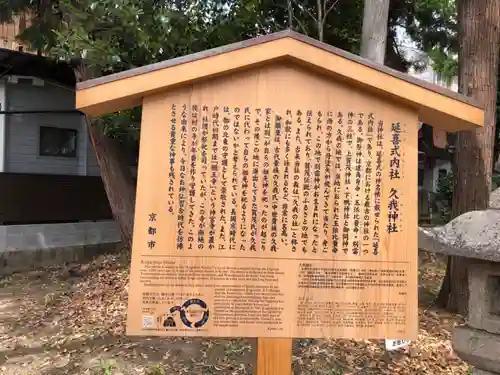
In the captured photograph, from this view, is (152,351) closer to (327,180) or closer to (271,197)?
(271,197)

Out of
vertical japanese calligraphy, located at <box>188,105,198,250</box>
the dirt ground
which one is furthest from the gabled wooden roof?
the dirt ground

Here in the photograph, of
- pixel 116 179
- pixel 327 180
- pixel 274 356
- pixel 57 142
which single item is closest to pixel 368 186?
pixel 327 180

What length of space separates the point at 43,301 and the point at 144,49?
4655 millimetres

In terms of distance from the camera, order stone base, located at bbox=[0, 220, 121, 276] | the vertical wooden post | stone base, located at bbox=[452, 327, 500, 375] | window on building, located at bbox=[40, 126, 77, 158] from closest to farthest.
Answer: the vertical wooden post, stone base, located at bbox=[452, 327, 500, 375], stone base, located at bbox=[0, 220, 121, 276], window on building, located at bbox=[40, 126, 77, 158]

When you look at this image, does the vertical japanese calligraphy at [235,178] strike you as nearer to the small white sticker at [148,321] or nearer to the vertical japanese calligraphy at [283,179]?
the vertical japanese calligraphy at [283,179]

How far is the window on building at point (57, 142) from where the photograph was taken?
476 inches

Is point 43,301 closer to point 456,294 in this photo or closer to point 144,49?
point 144,49

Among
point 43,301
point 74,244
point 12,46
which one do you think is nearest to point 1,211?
point 74,244

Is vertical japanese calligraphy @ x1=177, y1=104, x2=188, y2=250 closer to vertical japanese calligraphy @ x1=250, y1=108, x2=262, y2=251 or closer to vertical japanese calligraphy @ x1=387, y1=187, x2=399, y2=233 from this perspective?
vertical japanese calligraphy @ x1=250, y1=108, x2=262, y2=251

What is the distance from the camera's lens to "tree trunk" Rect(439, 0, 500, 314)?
22.0 ft

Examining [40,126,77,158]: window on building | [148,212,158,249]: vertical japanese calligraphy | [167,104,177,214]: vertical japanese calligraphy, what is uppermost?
[40,126,77,158]: window on building

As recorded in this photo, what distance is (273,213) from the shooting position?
3.35 m

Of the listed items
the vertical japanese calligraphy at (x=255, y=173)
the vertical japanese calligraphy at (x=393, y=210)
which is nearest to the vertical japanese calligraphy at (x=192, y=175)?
the vertical japanese calligraphy at (x=255, y=173)

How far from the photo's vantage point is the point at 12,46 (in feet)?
44.4
